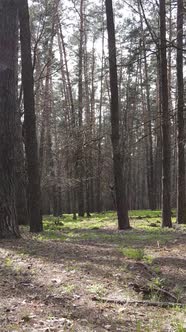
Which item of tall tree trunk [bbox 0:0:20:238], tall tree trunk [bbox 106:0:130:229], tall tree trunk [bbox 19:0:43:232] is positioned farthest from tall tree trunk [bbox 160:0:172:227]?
tall tree trunk [bbox 0:0:20:238]

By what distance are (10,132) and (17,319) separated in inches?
202

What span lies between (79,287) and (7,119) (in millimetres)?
4507

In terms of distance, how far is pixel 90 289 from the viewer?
479 centimetres

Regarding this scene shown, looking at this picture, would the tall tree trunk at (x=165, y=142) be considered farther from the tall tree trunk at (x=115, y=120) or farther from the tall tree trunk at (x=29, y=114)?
the tall tree trunk at (x=29, y=114)

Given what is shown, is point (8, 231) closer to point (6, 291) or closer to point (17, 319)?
point (6, 291)

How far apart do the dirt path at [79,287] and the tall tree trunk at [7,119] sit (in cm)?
64

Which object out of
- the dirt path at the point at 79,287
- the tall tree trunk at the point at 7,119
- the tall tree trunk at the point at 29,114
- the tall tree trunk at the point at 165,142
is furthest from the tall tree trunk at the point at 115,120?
the dirt path at the point at 79,287

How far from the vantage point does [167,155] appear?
13.1 m

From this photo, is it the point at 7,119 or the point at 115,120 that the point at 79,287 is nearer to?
the point at 7,119

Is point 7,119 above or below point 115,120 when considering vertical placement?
below

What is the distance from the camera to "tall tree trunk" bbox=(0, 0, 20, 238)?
8125 mm

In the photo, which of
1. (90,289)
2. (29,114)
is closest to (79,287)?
(90,289)

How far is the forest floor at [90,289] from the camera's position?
3.76 m

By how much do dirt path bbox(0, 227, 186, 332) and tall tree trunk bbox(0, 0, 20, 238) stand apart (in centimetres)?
64
